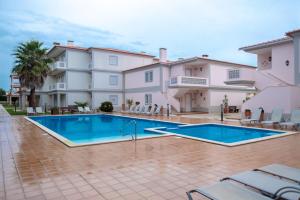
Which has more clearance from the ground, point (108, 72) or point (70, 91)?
point (108, 72)

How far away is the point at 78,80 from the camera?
101ft

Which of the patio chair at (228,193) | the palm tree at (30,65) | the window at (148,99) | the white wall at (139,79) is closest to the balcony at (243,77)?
the white wall at (139,79)

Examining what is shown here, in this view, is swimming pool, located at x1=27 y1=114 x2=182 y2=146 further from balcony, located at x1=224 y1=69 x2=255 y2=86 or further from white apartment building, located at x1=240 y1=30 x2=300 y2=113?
balcony, located at x1=224 y1=69 x2=255 y2=86

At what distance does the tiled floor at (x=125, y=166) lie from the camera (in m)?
4.12

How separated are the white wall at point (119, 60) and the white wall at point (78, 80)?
265cm

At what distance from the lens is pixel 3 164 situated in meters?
5.86

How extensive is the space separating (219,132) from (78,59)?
2327 cm

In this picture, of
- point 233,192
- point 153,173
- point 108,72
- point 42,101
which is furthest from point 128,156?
point 42,101

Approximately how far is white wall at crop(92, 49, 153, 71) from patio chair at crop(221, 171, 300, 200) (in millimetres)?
28215

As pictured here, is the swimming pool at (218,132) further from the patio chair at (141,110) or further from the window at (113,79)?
the window at (113,79)

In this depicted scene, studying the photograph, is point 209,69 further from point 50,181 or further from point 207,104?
point 50,181

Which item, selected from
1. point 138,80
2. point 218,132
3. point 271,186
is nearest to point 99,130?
point 218,132

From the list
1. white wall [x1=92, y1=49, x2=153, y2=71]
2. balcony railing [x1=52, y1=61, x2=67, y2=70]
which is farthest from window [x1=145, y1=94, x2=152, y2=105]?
balcony railing [x1=52, y1=61, x2=67, y2=70]

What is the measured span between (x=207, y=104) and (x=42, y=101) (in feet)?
87.4
